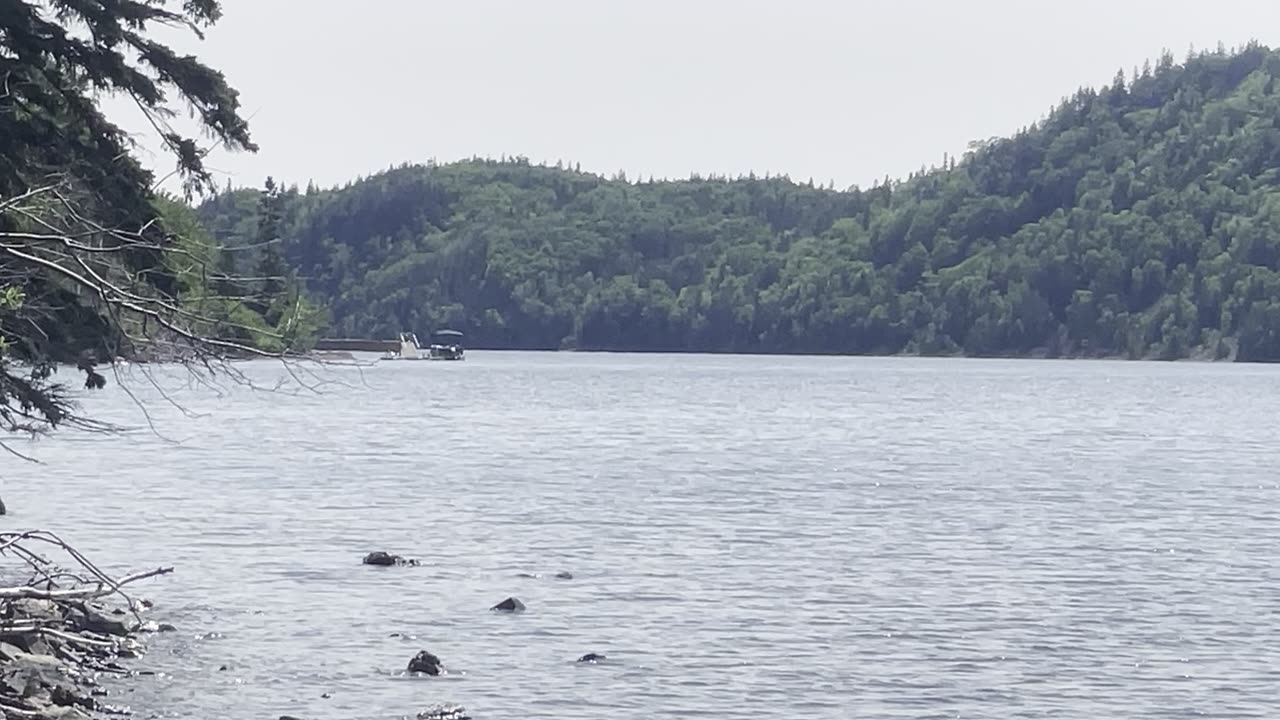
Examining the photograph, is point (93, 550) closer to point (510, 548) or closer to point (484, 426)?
point (510, 548)

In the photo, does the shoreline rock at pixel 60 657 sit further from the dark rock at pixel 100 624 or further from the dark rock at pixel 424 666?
the dark rock at pixel 424 666

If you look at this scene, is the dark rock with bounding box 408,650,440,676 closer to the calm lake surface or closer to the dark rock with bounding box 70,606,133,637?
the calm lake surface

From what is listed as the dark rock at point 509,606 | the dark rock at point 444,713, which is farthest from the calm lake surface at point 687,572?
the dark rock at point 444,713

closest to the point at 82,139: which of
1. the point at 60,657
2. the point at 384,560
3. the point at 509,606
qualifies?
the point at 60,657

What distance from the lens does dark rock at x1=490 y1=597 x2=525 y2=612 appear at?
3809 cm

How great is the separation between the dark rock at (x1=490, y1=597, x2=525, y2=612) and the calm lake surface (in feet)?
0.76

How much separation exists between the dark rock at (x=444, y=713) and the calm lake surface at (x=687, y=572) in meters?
0.36

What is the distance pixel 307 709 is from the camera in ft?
92.4

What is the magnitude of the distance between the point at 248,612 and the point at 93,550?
9975 mm

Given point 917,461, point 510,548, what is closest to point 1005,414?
point 917,461

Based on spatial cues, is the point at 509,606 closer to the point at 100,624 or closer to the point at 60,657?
the point at 100,624

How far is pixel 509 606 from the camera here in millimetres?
38188

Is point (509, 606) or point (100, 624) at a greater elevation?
point (100, 624)

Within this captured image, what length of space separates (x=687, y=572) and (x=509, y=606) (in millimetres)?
7420
